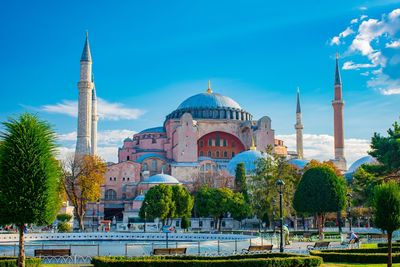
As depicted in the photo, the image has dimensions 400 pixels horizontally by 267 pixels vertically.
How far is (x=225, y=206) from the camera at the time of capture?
44.6 m

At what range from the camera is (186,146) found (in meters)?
63.8

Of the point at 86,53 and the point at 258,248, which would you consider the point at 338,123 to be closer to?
the point at 86,53

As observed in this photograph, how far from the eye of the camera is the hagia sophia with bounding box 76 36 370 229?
57.0 meters

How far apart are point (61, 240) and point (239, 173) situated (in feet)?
69.5

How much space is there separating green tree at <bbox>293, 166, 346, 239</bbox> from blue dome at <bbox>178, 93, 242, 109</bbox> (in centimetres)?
3613

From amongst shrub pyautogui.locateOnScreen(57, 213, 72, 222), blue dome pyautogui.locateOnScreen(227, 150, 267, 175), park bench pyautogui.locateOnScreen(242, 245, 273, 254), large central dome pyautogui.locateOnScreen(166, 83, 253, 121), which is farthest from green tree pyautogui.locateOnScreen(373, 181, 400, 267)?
large central dome pyautogui.locateOnScreen(166, 83, 253, 121)

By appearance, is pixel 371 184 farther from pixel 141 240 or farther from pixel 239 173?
pixel 239 173

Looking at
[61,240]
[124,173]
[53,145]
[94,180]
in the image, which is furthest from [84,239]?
[124,173]

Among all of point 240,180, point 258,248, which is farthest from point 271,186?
point 258,248

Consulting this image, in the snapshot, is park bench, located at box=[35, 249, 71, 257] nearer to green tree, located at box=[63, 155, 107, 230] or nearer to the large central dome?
green tree, located at box=[63, 155, 107, 230]

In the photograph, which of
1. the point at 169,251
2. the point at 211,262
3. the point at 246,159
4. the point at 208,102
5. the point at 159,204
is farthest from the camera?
the point at 208,102

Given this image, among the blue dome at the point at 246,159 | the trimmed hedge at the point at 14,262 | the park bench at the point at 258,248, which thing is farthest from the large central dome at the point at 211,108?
the trimmed hedge at the point at 14,262

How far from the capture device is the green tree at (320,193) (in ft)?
115

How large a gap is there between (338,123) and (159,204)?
30311 millimetres
